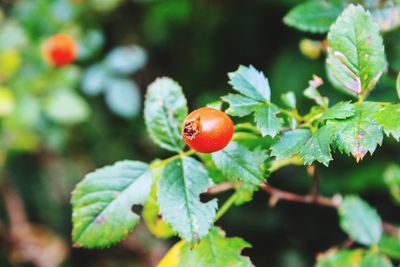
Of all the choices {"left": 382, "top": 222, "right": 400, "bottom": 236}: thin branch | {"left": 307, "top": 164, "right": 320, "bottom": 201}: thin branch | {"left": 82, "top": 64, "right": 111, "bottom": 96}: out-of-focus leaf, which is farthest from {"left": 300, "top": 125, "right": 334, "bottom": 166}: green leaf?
{"left": 82, "top": 64, "right": 111, "bottom": 96}: out-of-focus leaf

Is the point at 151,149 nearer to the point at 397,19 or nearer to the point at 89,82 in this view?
the point at 89,82

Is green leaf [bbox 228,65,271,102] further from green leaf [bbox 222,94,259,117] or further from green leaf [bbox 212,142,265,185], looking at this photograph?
green leaf [bbox 212,142,265,185]

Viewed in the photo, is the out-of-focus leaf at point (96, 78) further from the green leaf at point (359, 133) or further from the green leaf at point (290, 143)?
the green leaf at point (359, 133)

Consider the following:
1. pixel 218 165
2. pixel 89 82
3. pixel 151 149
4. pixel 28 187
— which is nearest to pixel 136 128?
pixel 151 149

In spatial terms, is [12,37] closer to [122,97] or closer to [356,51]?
[122,97]

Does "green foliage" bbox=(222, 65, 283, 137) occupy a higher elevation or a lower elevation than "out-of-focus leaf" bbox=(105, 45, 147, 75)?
higher

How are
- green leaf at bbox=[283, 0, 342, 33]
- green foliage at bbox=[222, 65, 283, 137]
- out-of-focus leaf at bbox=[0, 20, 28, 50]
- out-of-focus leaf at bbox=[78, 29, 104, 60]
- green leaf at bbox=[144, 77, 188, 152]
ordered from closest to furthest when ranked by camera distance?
green foliage at bbox=[222, 65, 283, 137] < green leaf at bbox=[144, 77, 188, 152] < green leaf at bbox=[283, 0, 342, 33] < out-of-focus leaf at bbox=[0, 20, 28, 50] < out-of-focus leaf at bbox=[78, 29, 104, 60]
